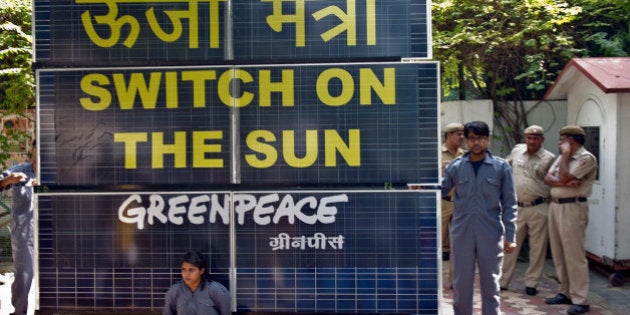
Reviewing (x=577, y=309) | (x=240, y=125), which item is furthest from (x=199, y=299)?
(x=577, y=309)

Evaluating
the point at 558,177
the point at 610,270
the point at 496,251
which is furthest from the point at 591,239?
the point at 496,251

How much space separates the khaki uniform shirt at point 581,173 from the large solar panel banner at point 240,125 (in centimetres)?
283

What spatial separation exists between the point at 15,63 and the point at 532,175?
718 cm

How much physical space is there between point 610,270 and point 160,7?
242 inches

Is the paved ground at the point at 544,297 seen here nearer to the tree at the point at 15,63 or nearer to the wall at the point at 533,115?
the wall at the point at 533,115

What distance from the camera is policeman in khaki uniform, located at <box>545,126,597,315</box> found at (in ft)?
22.7

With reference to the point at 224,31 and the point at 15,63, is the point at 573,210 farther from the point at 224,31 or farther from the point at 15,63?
the point at 15,63

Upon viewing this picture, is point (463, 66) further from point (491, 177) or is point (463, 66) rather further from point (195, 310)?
point (195, 310)

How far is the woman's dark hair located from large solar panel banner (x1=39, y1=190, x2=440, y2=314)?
93 mm

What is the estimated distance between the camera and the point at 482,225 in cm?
557

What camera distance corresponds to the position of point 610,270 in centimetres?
823

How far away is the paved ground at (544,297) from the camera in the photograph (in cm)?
703

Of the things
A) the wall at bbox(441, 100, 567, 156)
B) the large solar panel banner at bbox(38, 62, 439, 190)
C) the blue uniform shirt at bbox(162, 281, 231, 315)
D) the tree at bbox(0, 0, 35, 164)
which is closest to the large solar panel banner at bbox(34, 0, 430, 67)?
the large solar panel banner at bbox(38, 62, 439, 190)

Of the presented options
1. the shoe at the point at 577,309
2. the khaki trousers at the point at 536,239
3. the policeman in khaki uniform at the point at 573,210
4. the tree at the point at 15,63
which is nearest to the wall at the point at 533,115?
the khaki trousers at the point at 536,239
